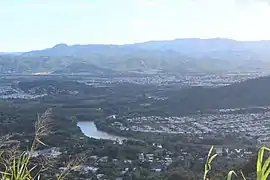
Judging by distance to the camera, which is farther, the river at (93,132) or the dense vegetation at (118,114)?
the river at (93,132)

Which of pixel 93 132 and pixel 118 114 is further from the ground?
pixel 93 132

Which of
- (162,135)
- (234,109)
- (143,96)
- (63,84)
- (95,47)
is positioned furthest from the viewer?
(95,47)

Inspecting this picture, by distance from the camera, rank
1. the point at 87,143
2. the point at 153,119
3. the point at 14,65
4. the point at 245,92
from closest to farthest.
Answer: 1. the point at 87,143
2. the point at 153,119
3. the point at 245,92
4. the point at 14,65

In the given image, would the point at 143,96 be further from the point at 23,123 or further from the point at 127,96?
the point at 23,123

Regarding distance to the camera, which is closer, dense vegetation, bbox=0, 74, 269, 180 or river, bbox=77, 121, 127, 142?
dense vegetation, bbox=0, 74, 269, 180

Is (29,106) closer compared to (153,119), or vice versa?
(153,119)

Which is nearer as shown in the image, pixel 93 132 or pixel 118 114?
pixel 93 132

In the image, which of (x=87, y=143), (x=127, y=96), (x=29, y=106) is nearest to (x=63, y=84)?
(x=127, y=96)

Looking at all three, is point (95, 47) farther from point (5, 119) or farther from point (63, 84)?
point (5, 119)
